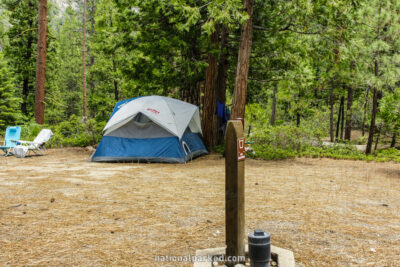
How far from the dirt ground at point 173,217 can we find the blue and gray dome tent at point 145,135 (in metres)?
2.16

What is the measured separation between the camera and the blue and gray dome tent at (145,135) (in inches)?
343

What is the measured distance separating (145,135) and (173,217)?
213 inches

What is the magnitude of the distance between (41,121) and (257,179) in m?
11.0

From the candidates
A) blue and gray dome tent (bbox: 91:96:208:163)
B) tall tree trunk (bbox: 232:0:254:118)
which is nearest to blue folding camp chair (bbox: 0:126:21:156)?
blue and gray dome tent (bbox: 91:96:208:163)

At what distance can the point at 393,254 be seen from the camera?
2.71 m

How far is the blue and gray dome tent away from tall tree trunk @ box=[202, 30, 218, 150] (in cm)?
190

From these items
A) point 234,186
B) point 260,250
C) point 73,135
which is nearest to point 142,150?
point 73,135

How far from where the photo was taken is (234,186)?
2.32 metres

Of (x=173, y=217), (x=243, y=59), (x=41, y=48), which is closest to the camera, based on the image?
(x=173, y=217)

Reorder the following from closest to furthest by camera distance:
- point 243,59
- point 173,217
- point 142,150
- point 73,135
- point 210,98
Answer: point 173,217, point 142,150, point 243,59, point 210,98, point 73,135

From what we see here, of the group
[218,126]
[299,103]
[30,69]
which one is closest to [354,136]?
[299,103]

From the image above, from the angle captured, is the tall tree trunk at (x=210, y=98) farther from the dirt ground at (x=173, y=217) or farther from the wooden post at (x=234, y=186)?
the wooden post at (x=234, y=186)

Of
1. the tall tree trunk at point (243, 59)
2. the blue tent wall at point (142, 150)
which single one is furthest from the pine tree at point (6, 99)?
the tall tree trunk at point (243, 59)

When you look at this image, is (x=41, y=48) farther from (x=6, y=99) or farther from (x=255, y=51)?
(x=255, y=51)
